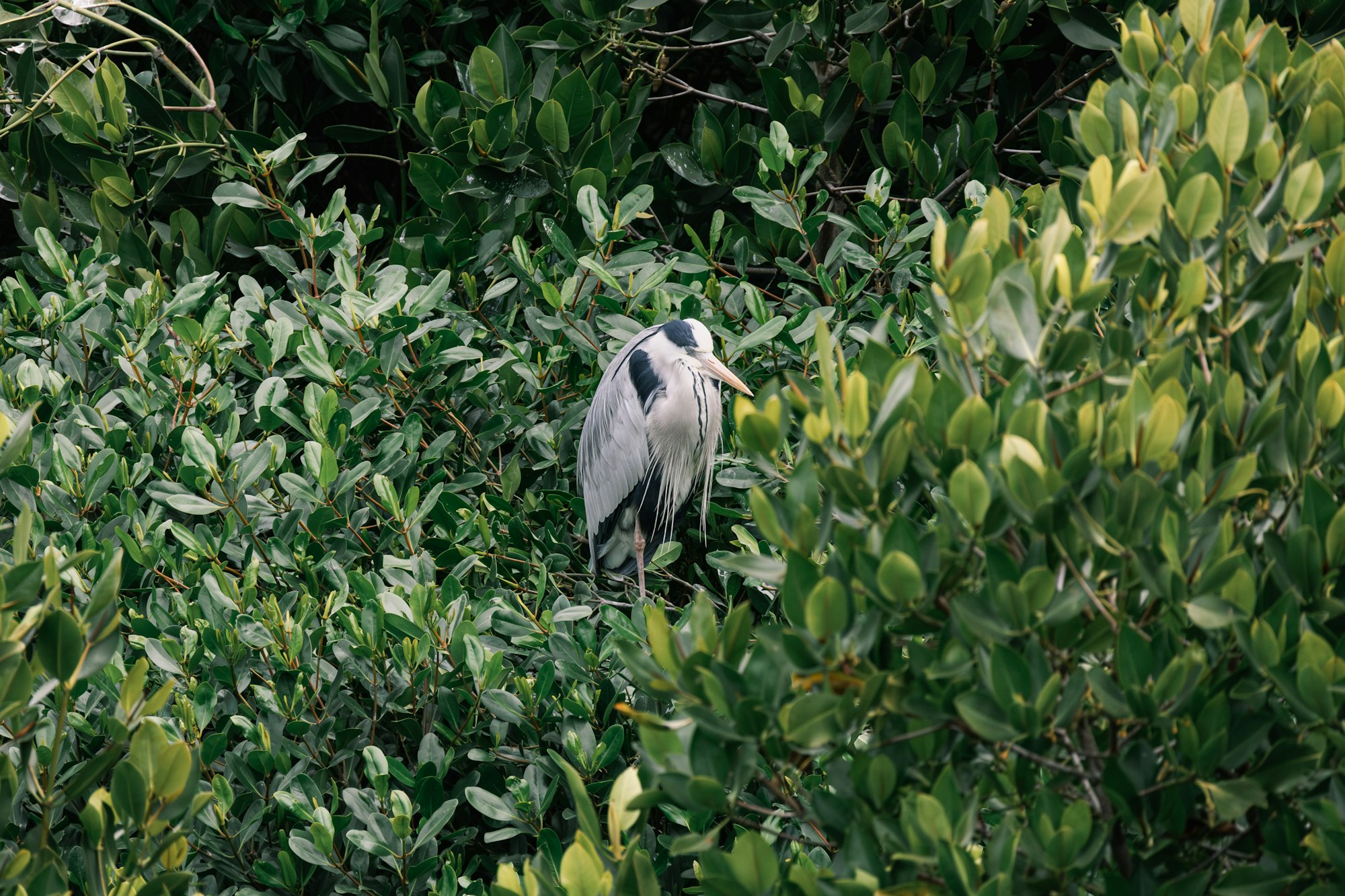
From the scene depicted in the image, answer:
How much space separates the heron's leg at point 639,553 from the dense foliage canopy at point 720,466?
157 millimetres

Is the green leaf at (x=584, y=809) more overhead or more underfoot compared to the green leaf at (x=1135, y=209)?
more underfoot

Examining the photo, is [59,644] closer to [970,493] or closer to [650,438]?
[970,493]

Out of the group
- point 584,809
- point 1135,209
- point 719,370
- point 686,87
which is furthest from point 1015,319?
point 686,87

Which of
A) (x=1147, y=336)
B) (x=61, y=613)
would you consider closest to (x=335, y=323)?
(x=61, y=613)

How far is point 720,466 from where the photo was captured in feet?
13.3

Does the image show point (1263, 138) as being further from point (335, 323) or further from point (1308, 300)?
point (335, 323)

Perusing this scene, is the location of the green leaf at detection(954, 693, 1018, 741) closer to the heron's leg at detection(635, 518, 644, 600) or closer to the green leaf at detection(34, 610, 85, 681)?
the green leaf at detection(34, 610, 85, 681)

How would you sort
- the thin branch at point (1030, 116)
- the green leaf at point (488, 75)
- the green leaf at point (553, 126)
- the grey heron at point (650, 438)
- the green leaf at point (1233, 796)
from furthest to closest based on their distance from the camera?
the thin branch at point (1030, 116), the green leaf at point (488, 75), the green leaf at point (553, 126), the grey heron at point (650, 438), the green leaf at point (1233, 796)

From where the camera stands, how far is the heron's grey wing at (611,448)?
3842 millimetres

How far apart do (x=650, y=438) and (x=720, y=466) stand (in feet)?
0.92

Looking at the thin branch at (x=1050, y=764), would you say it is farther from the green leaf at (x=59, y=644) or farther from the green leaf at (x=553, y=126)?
the green leaf at (x=553, y=126)

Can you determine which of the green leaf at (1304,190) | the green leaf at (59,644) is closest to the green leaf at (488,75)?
the green leaf at (59,644)

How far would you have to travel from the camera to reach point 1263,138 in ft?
4.85

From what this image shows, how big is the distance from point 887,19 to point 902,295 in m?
1.27
